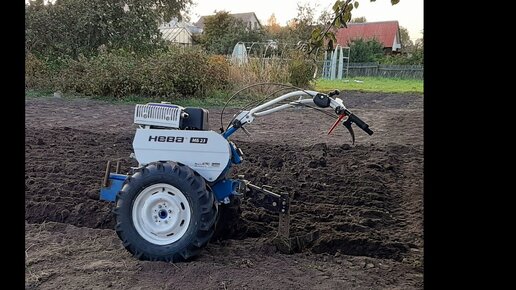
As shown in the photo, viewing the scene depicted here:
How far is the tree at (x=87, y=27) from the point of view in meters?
19.6

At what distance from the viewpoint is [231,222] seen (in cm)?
495

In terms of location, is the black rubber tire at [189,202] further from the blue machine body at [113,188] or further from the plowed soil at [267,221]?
the blue machine body at [113,188]

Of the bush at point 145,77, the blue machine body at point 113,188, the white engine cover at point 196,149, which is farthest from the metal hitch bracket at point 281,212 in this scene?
the bush at point 145,77

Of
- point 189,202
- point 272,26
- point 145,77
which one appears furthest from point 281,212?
point 272,26

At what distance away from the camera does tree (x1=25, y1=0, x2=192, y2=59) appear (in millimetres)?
19578

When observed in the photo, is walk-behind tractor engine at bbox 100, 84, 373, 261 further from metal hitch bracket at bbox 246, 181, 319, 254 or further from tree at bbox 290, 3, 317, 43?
tree at bbox 290, 3, 317, 43

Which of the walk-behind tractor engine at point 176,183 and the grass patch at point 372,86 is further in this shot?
the grass patch at point 372,86

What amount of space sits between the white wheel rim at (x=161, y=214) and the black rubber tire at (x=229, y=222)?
2.16 feet

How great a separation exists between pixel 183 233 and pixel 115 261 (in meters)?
0.59

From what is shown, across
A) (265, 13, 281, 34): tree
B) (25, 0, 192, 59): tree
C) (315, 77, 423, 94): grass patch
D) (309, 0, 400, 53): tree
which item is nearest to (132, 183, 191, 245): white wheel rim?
(309, 0, 400, 53): tree

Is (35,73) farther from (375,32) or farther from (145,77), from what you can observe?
(375,32)

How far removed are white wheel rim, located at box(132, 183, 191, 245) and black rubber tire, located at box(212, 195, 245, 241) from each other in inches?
25.9
